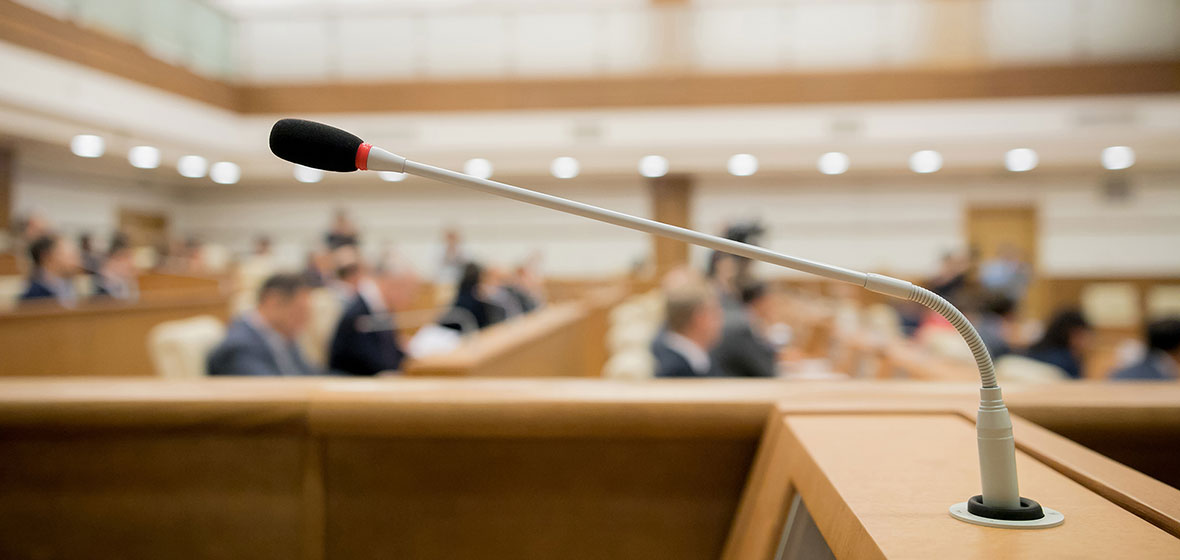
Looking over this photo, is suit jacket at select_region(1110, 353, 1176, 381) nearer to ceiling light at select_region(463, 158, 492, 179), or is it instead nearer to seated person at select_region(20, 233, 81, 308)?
seated person at select_region(20, 233, 81, 308)

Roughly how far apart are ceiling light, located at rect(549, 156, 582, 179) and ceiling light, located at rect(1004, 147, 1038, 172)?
5890mm

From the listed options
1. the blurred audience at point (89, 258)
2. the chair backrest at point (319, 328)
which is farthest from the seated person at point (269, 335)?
the blurred audience at point (89, 258)

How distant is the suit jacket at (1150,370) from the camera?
11.1ft

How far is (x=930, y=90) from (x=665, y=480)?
32.3ft

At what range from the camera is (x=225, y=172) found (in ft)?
41.3

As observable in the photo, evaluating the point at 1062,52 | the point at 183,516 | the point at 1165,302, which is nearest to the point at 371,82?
the point at 1062,52

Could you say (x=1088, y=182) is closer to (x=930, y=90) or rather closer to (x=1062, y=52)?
(x=1062, y=52)

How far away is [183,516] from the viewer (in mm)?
1341

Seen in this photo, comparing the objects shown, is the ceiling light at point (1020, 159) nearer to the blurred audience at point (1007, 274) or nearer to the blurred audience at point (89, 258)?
the blurred audience at point (1007, 274)

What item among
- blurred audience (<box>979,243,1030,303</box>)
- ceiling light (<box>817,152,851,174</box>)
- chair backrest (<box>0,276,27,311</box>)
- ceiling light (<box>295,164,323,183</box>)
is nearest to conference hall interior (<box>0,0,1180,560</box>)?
blurred audience (<box>979,243,1030,303</box>)

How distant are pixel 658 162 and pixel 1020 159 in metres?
5.04

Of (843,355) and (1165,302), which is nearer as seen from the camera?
(843,355)

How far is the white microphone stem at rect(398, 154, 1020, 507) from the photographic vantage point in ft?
2.45

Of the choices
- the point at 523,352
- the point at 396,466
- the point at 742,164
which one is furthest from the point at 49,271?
the point at 742,164
